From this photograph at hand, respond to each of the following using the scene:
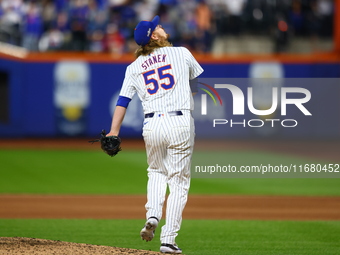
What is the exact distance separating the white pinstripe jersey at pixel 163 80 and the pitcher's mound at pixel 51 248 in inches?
45.1

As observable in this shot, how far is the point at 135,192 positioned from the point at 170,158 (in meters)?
5.59

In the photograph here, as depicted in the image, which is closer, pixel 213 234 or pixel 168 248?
pixel 168 248

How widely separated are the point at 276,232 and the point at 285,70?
12.6 meters

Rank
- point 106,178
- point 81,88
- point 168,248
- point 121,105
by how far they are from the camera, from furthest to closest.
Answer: point 81,88, point 106,178, point 121,105, point 168,248

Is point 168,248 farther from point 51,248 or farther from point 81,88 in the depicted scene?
point 81,88

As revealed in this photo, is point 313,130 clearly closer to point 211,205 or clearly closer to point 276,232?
point 211,205

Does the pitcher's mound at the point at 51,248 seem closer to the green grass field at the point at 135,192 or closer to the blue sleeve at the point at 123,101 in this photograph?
the green grass field at the point at 135,192

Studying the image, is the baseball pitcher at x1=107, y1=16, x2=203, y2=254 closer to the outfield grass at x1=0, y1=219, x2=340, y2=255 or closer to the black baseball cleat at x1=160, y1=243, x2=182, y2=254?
the black baseball cleat at x1=160, y1=243, x2=182, y2=254

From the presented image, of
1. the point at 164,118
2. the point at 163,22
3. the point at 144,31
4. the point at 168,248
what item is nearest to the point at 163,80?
the point at 164,118

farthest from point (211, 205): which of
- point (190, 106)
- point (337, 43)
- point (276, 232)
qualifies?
point (337, 43)

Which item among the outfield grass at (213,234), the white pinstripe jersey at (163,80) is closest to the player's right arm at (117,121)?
the white pinstripe jersey at (163,80)

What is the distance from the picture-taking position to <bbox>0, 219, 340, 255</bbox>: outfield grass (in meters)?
6.16

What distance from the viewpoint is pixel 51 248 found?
5.47 m

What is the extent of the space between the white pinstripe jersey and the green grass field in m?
1.40
